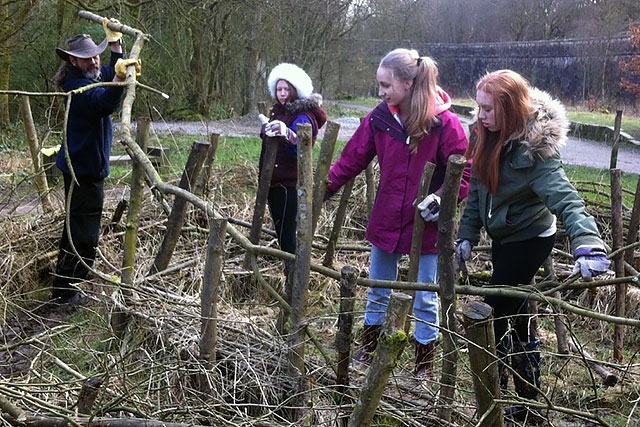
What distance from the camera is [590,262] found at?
2402 millimetres

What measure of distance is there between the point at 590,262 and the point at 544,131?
1.95ft

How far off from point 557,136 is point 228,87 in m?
16.2

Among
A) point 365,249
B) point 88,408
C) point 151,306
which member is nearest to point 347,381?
point 88,408

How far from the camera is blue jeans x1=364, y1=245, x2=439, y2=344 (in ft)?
10.3

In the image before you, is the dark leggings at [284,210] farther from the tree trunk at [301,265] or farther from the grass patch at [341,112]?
the grass patch at [341,112]

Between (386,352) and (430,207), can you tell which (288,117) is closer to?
(430,207)

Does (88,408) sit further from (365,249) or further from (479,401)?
(365,249)

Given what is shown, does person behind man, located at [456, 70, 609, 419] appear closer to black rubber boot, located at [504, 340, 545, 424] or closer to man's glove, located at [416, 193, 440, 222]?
black rubber boot, located at [504, 340, 545, 424]

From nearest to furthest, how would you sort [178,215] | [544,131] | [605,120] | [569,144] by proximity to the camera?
[544,131], [178,215], [569,144], [605,120]

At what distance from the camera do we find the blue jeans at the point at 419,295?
314cm

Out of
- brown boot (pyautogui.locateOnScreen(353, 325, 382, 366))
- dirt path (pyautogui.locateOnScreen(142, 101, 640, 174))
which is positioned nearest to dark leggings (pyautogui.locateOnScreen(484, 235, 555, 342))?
brown boot (pyautogui.locateOnScreen(353, 325, 382, 366))

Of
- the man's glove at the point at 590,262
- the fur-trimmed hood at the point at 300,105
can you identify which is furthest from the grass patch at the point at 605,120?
the man's glove at the point at 590,262

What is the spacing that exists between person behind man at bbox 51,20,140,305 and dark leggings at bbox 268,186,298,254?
1.18 m

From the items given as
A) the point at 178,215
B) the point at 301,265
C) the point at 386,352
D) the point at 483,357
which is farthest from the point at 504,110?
the point at 178,215
